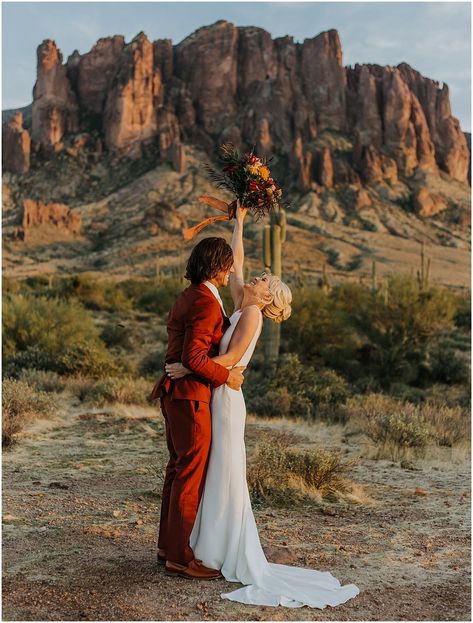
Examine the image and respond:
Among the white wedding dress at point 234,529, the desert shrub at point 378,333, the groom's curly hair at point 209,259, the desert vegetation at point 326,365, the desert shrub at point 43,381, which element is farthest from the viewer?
the desert shrub at point 378,333

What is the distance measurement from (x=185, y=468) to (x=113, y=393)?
818 centimetres

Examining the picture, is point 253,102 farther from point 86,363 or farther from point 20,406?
point 20,406

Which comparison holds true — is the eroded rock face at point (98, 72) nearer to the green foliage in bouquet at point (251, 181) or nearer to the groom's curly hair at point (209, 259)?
the green foliage in bouquet at point (251, 181)

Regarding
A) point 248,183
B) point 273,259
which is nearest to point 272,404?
point 273,259

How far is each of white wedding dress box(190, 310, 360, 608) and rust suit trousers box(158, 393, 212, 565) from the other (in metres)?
0.08

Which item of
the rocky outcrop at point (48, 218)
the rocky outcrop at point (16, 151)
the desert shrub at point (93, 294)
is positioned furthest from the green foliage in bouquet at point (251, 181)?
the rocky outcrop at point (16, 151)

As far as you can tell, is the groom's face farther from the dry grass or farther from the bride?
the dry grass

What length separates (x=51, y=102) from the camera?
413 feet

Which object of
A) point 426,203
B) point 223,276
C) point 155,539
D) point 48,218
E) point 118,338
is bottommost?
point 155,539

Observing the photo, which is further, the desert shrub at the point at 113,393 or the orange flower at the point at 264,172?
the desert shrub at the point at 113,393

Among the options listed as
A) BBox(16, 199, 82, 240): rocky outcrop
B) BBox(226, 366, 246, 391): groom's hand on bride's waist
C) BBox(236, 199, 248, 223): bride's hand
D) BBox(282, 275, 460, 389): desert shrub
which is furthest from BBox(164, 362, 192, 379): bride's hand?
BBox(16, 199, 82, 240): rocky outcrop

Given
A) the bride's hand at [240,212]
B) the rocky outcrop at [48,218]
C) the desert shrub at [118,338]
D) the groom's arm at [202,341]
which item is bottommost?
the desert shrub at [118,338]

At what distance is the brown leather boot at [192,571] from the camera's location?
480cm

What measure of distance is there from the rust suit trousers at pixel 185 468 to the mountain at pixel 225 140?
57794mm
